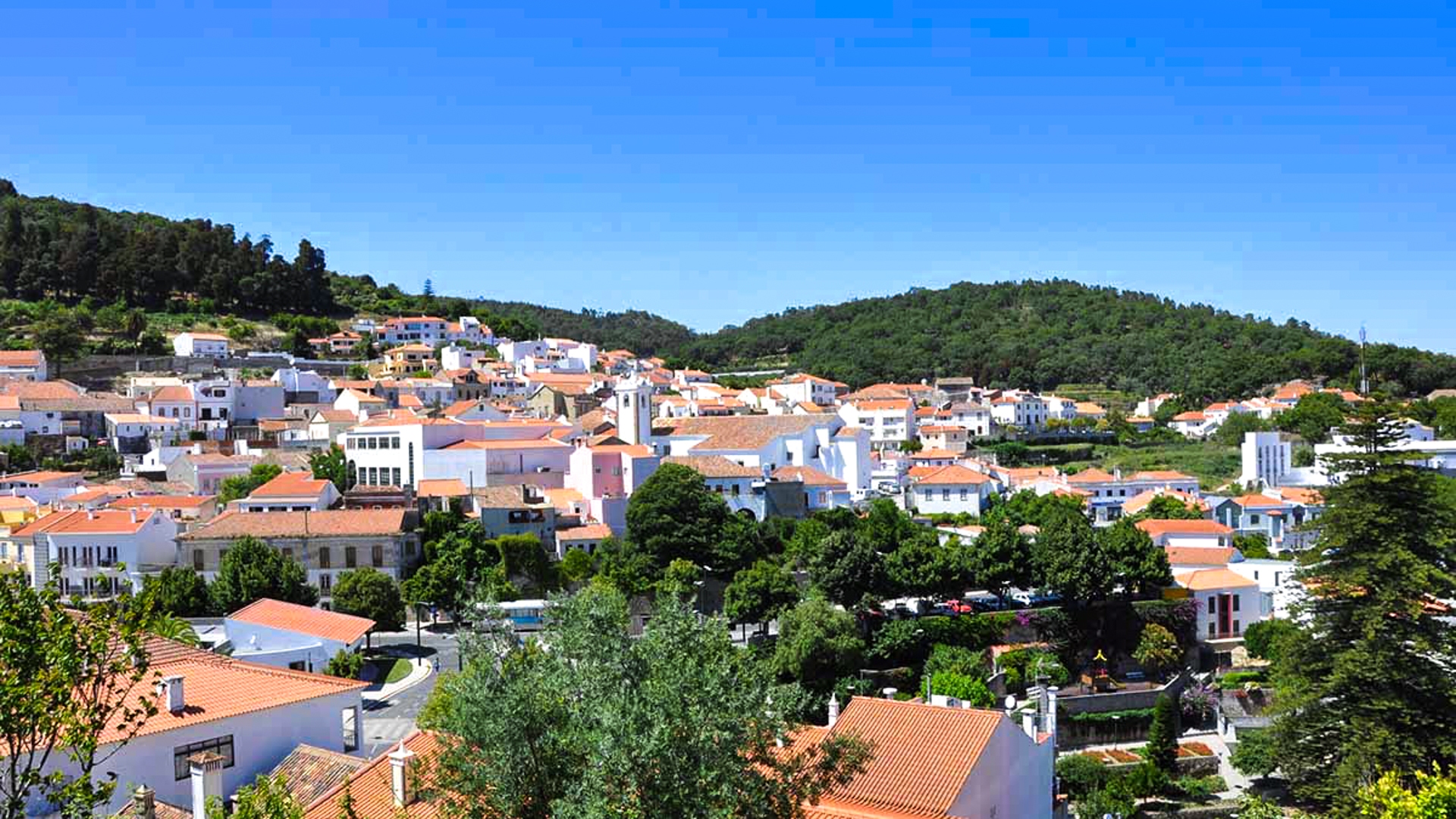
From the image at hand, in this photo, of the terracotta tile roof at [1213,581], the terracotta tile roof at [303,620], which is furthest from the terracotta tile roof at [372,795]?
the terracotta tile roof at [1213,581]

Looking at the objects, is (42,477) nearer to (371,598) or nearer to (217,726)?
(371,598)

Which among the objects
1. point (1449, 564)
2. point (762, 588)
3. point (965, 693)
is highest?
point (1449, 564)

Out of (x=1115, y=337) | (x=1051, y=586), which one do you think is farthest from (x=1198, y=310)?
(x=1051, y=586)

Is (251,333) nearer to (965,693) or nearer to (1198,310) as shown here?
(965,693)

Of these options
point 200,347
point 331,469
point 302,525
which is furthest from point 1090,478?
point 200,347

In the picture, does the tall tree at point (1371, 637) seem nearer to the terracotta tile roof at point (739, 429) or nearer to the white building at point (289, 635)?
the white building at point (289, 635)

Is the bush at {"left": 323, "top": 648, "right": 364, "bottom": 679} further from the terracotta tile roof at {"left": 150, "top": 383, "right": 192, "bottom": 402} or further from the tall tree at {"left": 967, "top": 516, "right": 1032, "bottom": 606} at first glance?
the terracotta tile roof at {"left": 150, "top": 383, "right": 192, "bottom": 402}
